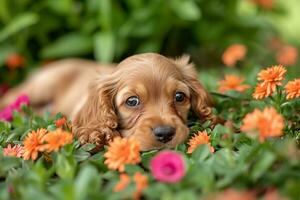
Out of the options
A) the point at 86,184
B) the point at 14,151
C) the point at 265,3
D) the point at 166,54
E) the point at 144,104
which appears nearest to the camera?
the point at 86,184

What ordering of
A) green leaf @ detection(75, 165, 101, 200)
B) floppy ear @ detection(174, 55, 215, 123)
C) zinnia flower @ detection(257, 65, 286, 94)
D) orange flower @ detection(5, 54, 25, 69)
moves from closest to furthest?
green leaf @ detection(75, 165, 101, 200) → zinnia flower @ detection(257, 65, 286, 94) → floppy ear @ detection(174, 55, 215, 123) → orange flower @ detection(5, 54, 25, 69)

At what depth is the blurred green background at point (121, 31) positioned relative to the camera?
636 centimetres

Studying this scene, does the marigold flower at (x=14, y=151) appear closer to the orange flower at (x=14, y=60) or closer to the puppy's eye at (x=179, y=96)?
the puppy's eye at (x=179, y=96)

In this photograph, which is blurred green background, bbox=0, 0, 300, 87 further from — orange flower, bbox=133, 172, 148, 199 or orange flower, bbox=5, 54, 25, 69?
orange flower, bbox=133, 172, 148, 199

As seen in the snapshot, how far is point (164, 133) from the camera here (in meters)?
3.42

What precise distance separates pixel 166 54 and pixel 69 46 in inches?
45.7

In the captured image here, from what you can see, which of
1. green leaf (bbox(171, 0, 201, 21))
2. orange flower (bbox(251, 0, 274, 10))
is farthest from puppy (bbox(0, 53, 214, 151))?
orange flower (bbox(251, 0, 274, 10))

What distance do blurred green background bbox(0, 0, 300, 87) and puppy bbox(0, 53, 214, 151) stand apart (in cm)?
210

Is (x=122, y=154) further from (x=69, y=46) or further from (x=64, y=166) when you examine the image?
(x=69, y=46)

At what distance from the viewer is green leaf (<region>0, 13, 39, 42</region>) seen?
6270mm

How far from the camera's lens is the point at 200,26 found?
677cm

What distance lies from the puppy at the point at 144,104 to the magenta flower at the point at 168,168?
0.88 metres

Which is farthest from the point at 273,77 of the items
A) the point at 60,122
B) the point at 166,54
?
the point at 166,54

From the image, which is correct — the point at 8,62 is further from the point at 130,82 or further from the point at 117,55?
the point at 130,82
